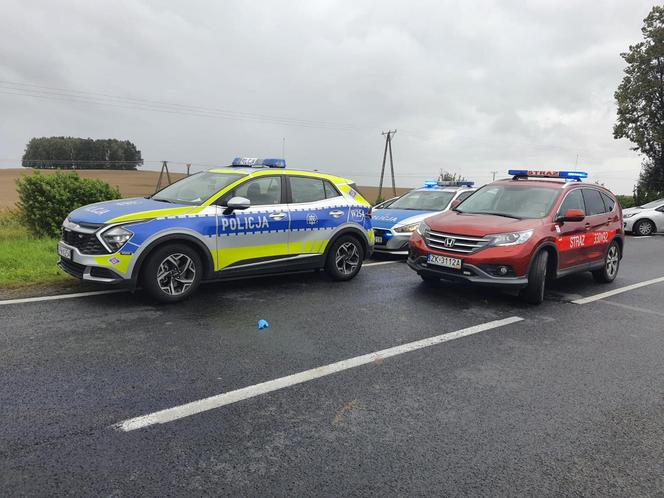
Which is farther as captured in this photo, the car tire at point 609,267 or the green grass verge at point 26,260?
the car tire at point 609,267

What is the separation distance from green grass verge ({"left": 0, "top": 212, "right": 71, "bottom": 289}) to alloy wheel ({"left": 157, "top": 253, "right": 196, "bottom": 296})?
6.19ft

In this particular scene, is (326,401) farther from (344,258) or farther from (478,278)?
(344,258)

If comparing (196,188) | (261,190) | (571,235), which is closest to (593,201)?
(571,235)

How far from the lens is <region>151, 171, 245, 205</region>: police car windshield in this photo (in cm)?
662

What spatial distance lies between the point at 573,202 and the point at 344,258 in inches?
140

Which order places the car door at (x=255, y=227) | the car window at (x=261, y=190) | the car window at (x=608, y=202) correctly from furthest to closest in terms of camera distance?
1. the car window at (x=608, y=202)
2. the car window at (x=261, y=190)
3. the car door at (x=255, y=227)

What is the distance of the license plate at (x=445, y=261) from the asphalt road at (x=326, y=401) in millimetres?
718

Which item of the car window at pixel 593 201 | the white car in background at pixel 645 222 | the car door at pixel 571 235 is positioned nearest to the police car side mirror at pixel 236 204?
the car door at pixel 571 235

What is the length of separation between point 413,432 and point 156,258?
384 cm

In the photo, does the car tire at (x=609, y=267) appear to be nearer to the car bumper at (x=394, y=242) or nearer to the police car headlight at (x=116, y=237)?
the car bumper at (x=394, y=242)

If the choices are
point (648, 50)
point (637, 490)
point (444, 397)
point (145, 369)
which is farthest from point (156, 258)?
point (648, 50)

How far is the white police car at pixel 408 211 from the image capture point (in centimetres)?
1027

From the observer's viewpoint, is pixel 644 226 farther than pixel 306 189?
Yes

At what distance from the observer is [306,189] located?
24.6ft
